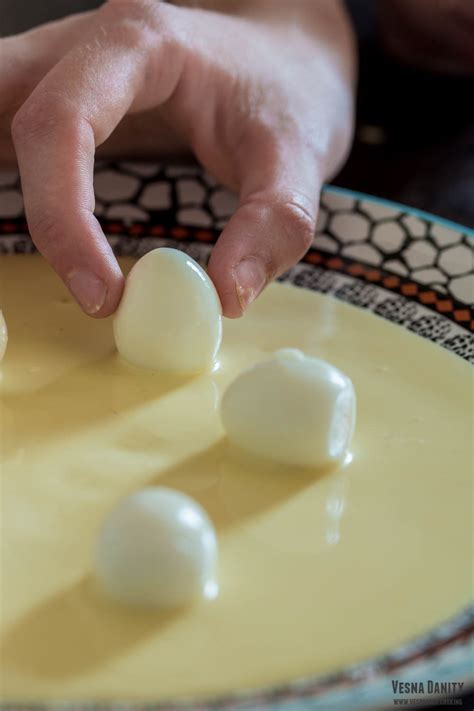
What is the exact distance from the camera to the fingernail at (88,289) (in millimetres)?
1044

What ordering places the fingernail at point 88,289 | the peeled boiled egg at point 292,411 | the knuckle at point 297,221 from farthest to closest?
1. the knuckle at point 297,221
2. the fingernail at point 88,289
3. the peeled boiled egg at point 292,411

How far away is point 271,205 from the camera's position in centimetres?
120

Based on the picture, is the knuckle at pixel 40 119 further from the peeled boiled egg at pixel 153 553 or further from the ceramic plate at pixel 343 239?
the peeled boiled egg at pixel 153 553

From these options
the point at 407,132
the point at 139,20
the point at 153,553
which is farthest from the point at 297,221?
the point at 407,132

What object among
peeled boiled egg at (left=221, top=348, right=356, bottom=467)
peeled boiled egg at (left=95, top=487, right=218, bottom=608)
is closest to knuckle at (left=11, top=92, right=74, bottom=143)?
peeled boiled egg at (left=221, top=348, right=356, bottom=467)

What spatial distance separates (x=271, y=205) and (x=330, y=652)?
2.03ft

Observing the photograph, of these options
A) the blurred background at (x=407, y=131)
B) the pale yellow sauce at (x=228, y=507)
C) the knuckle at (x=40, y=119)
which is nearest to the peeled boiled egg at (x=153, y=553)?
the pale yellow sauce at (x=228, y=507)

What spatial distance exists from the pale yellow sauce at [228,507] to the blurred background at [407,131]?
496 mm

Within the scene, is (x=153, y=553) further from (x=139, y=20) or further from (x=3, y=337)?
(x=139, y=20)

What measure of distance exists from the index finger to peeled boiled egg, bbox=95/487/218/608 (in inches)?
13.7

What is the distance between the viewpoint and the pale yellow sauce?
727 mm

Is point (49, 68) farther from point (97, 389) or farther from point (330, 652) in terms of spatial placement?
point (330, 652)

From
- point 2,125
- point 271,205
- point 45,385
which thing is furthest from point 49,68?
point 45,385

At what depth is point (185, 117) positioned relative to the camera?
1.41 m
